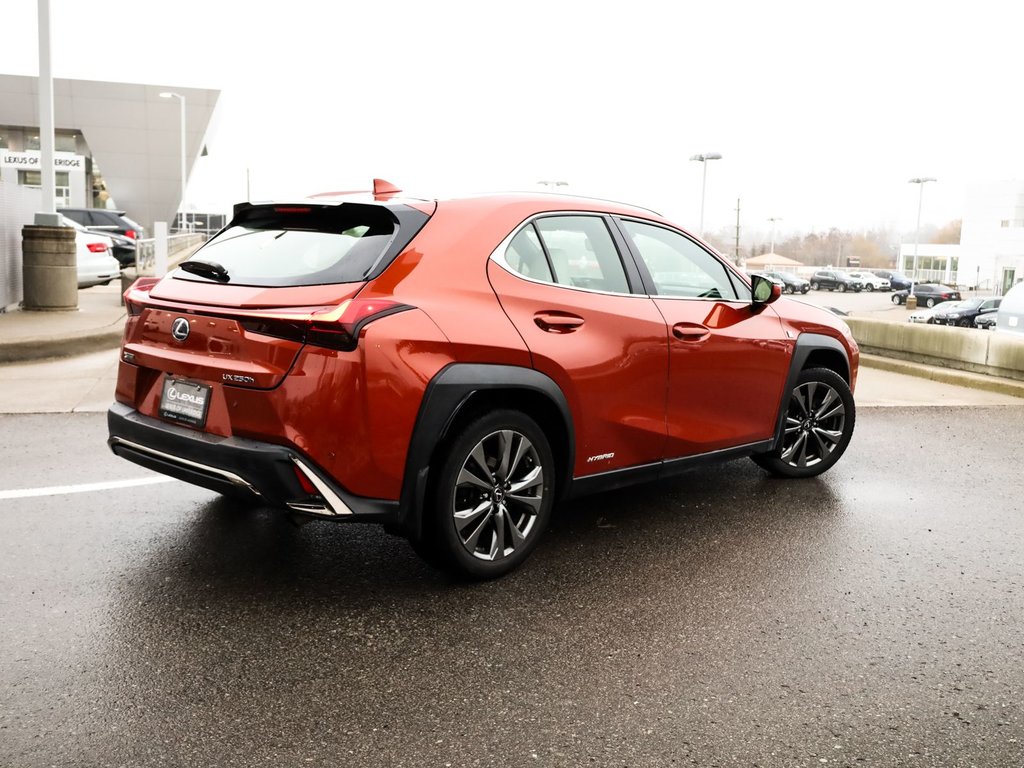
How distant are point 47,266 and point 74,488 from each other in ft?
27.5

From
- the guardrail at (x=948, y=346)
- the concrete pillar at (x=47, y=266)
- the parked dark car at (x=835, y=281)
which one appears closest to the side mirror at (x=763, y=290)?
the guardrail at (x=948, y=346)

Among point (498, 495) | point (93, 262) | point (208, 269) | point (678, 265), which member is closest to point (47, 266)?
point (93, 262)

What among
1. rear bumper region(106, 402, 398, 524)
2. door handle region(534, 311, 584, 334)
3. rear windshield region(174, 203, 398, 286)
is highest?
rear windshield region(174, 203, 398, 286)

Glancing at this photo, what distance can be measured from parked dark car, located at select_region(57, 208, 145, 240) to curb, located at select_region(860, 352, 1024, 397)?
70.7ft

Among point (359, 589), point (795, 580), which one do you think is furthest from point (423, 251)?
point (795, 580)

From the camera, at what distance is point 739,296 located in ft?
17.6

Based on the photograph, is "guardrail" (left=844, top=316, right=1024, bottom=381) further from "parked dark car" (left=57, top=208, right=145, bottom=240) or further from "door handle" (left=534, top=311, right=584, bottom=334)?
"parked dark car" (left=57, top=208, right=145, bottom=240)

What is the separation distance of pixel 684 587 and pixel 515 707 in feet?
4.42

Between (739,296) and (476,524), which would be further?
(739,296)

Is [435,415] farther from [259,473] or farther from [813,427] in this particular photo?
[813,427]

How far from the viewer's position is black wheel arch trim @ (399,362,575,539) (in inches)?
144

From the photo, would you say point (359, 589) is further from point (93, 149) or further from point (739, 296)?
point (93, 149)

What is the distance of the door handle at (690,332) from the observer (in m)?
4.76

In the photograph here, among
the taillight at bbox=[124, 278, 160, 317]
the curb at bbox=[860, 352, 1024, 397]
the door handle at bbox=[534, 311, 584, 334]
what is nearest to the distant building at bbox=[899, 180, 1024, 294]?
the curb at bbox=[860, 352, 1024, 397]
